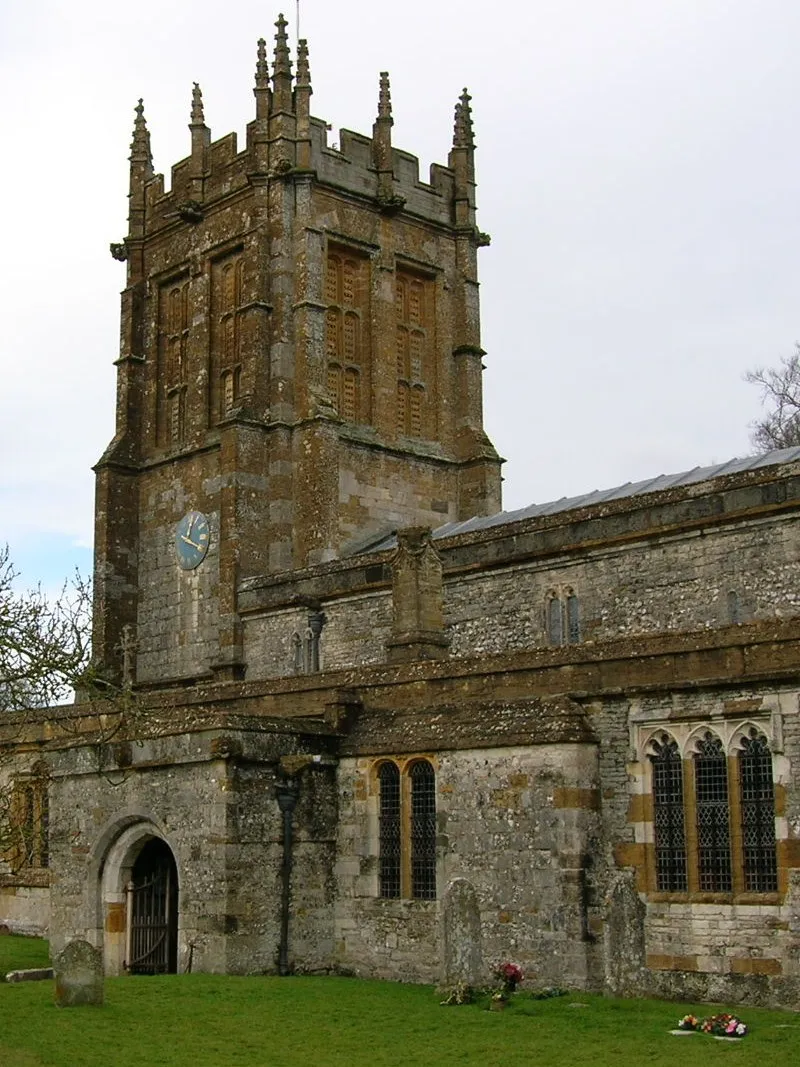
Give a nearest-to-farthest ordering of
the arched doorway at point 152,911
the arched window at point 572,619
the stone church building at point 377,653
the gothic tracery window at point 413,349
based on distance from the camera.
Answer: the stone church building at point 377,653
the arched doorway at point 152,911
the arched window at point 572,619
the gothic tracery window at point 413,349

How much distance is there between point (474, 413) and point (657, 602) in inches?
649

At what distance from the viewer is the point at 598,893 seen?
64.0 ft

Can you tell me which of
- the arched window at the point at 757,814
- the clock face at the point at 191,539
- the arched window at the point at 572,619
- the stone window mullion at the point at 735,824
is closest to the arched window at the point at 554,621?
the arched window at the point at 572,619

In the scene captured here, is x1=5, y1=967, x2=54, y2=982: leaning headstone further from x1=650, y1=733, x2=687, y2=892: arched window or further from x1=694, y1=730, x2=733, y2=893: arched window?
x1=694, y1=730, x2=733, y2=893: arched window

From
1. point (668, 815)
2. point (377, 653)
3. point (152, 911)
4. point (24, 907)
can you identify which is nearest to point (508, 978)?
point (668, 815)

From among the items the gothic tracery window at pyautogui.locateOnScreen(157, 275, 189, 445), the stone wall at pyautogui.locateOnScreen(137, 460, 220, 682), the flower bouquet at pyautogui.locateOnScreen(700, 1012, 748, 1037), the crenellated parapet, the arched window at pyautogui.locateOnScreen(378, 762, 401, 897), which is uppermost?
the crenellated parapet

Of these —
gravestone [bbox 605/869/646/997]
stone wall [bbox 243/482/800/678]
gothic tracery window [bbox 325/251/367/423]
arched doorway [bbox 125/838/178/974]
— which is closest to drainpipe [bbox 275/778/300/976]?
arched doorway [bbox 125/838/178/974]

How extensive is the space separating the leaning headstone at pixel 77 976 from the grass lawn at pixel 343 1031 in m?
0.28

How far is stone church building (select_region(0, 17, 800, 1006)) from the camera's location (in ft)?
62.7

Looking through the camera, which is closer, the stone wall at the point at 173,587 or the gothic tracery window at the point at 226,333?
the stone wall at the point at 173,587

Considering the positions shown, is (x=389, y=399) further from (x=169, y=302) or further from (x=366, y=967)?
(x=366, y=967)

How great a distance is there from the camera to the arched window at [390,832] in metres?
22.3

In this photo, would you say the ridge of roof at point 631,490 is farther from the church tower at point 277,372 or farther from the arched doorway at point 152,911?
the arched doorway at point 152,911

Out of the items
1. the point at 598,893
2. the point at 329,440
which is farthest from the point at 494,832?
the point at 329,440
